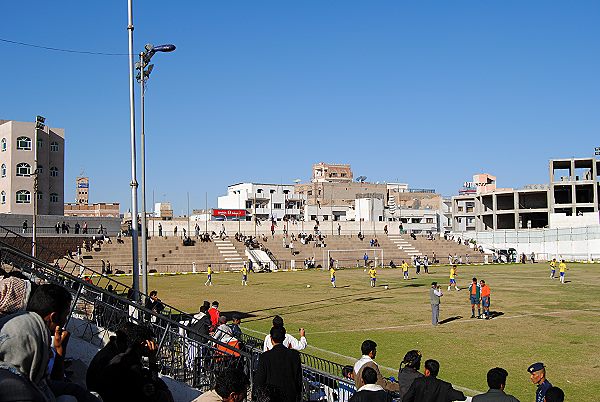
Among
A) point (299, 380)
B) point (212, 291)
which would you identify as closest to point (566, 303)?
point (212, 291)

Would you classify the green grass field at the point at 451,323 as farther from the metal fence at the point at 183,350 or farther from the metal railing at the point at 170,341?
the metal railing at the point at 170,341

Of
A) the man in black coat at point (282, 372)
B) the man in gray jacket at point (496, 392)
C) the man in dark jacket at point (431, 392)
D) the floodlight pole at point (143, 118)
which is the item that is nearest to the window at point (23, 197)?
the floodlight pole at point (143, 118)

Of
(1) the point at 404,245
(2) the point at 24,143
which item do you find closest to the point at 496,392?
(2) the point at 24,143

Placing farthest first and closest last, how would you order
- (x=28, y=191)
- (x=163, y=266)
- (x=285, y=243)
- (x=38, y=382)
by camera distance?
(x=285, y=243)
(x=28, y=191)
(x=163, y=266)
(x=38, y=382)

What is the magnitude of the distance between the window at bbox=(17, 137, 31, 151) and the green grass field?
31755 millimetres

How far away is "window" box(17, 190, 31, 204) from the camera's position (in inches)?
2648

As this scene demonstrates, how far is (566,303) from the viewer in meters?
31.0

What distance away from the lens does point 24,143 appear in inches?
2653

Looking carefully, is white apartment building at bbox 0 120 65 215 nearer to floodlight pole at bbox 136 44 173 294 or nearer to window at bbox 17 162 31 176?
window at bbox 17 162 31 176

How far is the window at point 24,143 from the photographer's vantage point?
66938 mm

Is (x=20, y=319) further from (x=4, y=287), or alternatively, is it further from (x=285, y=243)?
(x=285, y=243)

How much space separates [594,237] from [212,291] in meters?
55.3

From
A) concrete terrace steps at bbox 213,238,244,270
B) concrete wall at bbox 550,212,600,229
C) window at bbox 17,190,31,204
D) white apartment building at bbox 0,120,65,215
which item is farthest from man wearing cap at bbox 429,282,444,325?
concrete wall at bbox 550,212,600,229

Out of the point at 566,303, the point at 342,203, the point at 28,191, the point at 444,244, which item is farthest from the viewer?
the point at 342,203
